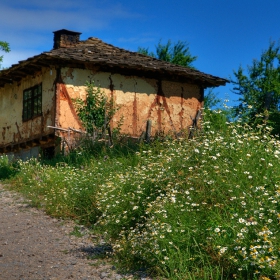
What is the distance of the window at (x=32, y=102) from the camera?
19.1m

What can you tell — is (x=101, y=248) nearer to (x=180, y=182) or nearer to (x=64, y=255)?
(x=64, y=255)

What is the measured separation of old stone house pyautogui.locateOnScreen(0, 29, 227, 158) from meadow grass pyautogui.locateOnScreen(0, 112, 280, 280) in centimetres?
920

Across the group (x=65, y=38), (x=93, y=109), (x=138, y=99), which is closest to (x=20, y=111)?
(x=65, y=38)

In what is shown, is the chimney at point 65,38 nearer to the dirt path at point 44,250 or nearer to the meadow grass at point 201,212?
the dirt path at point 44,250

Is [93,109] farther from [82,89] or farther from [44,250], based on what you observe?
[44,250]

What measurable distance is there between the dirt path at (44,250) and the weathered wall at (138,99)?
8.37 meters

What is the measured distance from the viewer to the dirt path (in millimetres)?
6445

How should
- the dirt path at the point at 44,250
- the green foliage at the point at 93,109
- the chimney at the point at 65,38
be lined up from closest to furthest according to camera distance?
the dirt path at the point at 44,250 < the green foliage at the point at 93,109 < the chimney at the point at 65,38

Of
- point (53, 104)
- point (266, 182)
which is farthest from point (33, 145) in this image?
point (266, 182)

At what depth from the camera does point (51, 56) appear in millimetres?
16891

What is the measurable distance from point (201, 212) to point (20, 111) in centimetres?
1512

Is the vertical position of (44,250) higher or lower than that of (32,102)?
lower

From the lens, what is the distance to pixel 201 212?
644cm

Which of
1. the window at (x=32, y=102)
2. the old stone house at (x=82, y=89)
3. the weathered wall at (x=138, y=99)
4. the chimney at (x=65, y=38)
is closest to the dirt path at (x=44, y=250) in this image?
the old stone house at (x=82, y=89)
